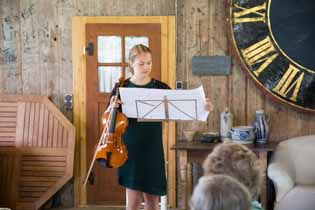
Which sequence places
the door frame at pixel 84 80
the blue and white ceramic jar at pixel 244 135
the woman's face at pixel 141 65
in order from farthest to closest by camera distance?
the door frame at pixel 84 80 < the blue and white ceramic jar at pixel 244 135 < the woman's face at pixel 141 65

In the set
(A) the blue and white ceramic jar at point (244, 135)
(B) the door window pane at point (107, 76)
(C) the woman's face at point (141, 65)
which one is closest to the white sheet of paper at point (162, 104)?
(C) the woman's face at point (141, 65)

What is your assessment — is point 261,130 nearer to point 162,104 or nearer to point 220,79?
point 220,79

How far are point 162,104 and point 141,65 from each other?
288 millimetres

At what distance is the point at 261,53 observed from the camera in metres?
4.18

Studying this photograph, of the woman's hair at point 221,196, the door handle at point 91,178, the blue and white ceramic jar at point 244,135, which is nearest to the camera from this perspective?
the woman's hair at point 221,196

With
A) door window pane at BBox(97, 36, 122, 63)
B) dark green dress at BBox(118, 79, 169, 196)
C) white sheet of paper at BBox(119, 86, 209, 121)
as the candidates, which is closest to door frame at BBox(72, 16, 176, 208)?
door window pane at BBox(97, 36, 122, 63)

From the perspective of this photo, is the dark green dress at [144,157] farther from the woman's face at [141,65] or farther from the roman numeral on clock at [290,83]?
the roman numeral on clock at [290,83]

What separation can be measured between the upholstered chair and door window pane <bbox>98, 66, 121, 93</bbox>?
1502mm

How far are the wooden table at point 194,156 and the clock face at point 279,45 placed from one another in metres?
0.49

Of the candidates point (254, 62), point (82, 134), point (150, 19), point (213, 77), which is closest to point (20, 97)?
point (82, 134)

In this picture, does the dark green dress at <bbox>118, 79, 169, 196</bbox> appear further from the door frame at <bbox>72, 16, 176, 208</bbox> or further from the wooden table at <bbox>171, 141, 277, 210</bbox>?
the door frame at <bbox>72, 16, 176, 208</bbox>

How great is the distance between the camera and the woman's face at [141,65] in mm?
3189

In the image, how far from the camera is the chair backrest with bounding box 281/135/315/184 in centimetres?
399

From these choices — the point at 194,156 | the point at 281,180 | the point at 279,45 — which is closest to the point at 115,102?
the point at 194,156
